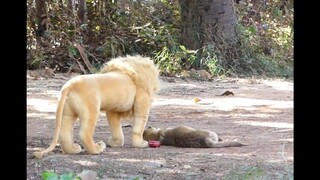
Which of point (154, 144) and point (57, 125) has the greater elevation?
point (57, 125)

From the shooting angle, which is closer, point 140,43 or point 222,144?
point 222,144

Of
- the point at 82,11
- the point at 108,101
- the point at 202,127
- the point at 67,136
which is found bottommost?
the point at 202,127

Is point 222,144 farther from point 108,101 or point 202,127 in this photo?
point 202,127

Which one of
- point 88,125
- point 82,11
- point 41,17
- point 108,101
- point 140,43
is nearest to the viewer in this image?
point 88,125

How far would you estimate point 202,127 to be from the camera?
745cm

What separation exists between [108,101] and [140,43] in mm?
8656

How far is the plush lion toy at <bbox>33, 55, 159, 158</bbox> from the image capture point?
549 cm

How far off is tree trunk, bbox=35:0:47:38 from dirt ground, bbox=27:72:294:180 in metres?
1.93

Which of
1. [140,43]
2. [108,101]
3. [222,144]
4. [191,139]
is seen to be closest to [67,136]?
[108,101]

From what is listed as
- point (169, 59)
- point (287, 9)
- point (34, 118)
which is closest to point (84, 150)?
point (34, 118)

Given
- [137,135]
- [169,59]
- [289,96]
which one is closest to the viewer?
[137,135]

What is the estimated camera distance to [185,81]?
12.6m
